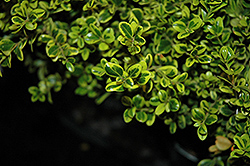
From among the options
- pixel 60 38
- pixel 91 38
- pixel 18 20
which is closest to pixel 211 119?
pixel 91 38

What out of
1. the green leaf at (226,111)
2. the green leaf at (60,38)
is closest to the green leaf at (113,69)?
the green leaf at (60,38)

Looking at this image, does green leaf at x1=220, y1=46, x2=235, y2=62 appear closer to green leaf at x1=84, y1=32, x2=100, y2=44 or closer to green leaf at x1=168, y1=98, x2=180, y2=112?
green leaf at x1=168, y1=98, x2=180, y2=112

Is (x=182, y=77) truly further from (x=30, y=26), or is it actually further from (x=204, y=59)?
(x=30, y=26)

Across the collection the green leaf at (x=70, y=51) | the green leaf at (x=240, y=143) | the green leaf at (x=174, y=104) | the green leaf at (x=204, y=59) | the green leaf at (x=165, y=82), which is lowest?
the green leaf at (x=240, y=143)

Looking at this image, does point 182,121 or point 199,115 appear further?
point 182,121

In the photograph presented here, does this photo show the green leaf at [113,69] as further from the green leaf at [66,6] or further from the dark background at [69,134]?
the dark background at [69,134]

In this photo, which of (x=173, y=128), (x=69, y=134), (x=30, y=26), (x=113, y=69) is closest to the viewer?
(x=113, y=69)

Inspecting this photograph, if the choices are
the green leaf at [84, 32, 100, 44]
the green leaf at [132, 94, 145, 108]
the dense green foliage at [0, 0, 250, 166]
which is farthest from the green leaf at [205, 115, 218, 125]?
the green leaf at [84, 32, 100, 44]
